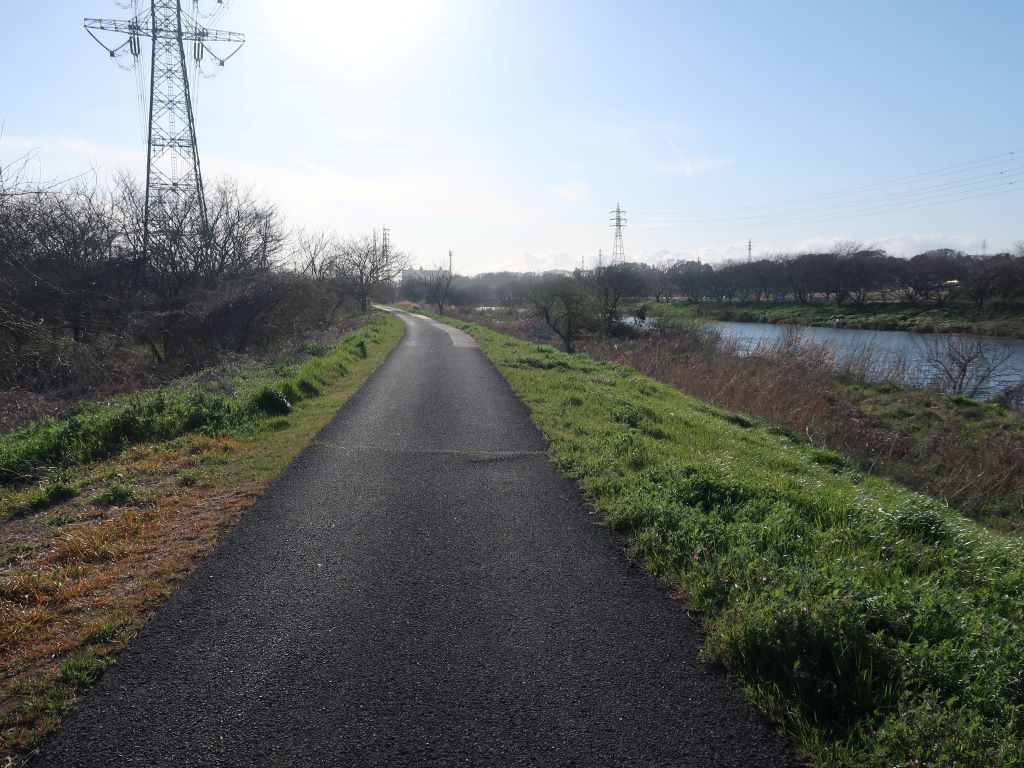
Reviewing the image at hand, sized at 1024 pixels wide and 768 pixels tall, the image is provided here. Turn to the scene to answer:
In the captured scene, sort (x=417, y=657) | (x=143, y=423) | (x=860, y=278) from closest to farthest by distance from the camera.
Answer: (x=417, y=657)
(x=143, y=423)
(x=860, y=278)

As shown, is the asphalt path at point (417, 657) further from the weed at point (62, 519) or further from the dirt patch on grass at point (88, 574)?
the weed at point (62, 519)

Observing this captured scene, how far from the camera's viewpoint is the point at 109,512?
5.73m

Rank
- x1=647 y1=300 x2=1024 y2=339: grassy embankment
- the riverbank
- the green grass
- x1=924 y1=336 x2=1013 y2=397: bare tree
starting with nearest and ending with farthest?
1. the green grass
2. the riverbank
3. x1=924 y1=336 x2=1013 y2=397: bare tree
4. x1=647 y1=300 x2=1024 y2=339: grassy embankment

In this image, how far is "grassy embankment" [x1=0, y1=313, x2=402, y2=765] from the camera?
3.38 meters

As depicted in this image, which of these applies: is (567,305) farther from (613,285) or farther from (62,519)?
(62,519)

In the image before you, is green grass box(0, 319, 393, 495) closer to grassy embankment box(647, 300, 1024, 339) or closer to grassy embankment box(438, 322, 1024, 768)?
grassy embankment box(438, 322, 1024, 768)

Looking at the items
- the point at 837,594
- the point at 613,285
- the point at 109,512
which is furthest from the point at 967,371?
the point at 109,512

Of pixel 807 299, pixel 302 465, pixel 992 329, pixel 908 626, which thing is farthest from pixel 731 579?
pixel 807 299

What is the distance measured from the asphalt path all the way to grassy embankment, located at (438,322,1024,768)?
0.26 m

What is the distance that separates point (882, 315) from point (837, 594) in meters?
53.4

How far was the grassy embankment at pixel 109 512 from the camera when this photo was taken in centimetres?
338

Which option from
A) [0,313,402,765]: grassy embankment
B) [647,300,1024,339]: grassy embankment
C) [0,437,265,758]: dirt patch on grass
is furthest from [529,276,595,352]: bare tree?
[0,437,265,758]: dirt patch on grass

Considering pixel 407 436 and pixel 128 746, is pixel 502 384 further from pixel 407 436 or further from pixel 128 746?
pixel 128 746

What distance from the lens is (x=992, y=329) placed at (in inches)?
1484
